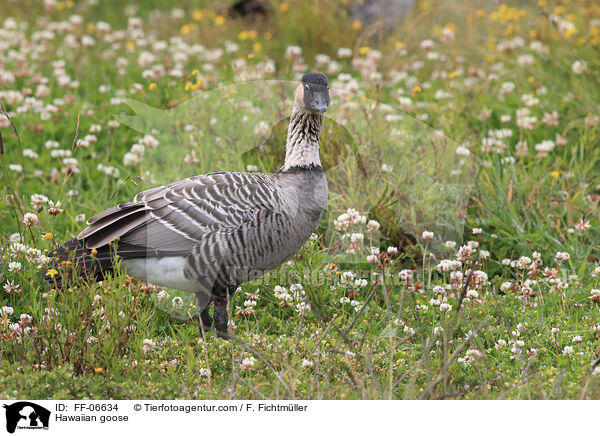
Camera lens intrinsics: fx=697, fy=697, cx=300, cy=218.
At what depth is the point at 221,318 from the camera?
5152 millimetres

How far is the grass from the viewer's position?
4406mm

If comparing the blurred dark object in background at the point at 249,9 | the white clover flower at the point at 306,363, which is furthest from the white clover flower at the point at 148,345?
the blurred dark object in background at the point at 249,9

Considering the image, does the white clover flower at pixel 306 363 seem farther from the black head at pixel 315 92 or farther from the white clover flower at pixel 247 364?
the black head at pixel 315 92

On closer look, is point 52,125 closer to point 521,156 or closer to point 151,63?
point 151,63

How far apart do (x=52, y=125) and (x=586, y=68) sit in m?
6.38

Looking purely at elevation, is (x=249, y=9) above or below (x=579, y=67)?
above

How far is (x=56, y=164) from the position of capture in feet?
23.9

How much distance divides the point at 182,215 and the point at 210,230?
230mm

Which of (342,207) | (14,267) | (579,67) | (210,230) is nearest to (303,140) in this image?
(210,230)

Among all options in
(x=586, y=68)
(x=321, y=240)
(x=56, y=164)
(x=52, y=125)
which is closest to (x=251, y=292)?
(x=321, y=240)

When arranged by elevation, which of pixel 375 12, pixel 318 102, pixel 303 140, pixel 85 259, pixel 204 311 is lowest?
pixel 204 311

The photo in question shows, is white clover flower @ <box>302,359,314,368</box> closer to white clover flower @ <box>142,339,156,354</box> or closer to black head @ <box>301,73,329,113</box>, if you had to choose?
white clover flower @ <box>142,339,156,354</box>

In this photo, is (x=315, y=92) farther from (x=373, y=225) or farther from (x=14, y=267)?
(x=14, y=267)

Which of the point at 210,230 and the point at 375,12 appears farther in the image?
the point at 375,12
